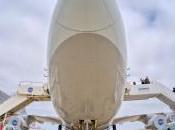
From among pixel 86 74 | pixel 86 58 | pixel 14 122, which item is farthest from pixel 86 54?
pixel 14 122

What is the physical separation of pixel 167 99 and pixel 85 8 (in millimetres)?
13447

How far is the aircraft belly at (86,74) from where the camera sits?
3.81 meters

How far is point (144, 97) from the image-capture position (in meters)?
15.0

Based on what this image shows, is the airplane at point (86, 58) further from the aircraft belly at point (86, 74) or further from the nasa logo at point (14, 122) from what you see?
the nasa logo at point (14, 122)

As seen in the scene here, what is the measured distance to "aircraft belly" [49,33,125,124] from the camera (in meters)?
3.81

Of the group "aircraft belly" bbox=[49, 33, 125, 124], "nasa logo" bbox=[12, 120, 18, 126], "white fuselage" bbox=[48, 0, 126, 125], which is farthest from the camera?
"nasa logo" bbox=[12, 120, 18, 126]

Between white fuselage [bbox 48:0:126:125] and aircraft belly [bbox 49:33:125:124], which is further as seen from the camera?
aircraft belly [bbox 49:33:125:124]

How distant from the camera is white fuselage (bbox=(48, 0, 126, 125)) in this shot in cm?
369

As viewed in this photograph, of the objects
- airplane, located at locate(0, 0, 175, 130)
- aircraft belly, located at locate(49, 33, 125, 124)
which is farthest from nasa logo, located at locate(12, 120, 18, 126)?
aircraft belly, located at locate(49, 33, 125, 124)

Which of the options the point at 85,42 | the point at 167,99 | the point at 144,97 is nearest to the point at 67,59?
the point at 85,42

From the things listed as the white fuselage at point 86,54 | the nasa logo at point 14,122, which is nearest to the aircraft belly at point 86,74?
the white fuselage at point 86,54

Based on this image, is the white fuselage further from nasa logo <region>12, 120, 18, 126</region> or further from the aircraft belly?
nasa logo <region>12, 120, 18, 126</region>

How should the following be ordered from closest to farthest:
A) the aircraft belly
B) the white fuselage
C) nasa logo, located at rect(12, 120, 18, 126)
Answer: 1. the white fuselage
2. the aircraft belly
3. nasa logo, located at rect(12, 120, 18, 126)

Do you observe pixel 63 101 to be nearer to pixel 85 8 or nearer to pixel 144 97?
pixel 85 8
